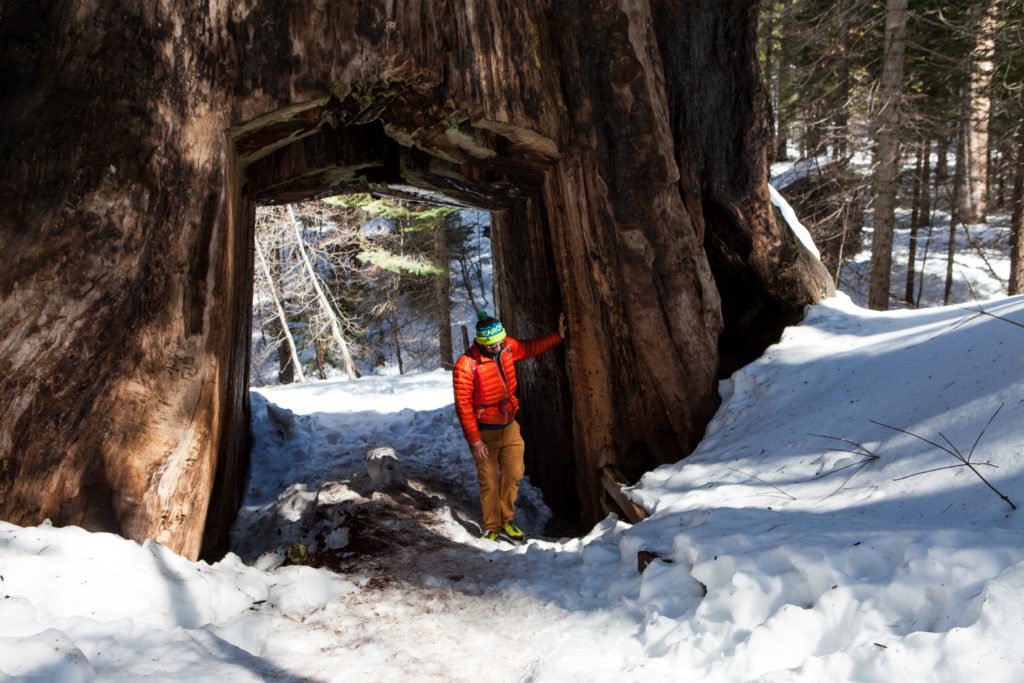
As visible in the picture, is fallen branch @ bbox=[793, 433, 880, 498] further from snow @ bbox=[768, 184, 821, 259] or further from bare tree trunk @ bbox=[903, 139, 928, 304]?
bare tree trunk @ bbox=[903, 139, 928, 304]

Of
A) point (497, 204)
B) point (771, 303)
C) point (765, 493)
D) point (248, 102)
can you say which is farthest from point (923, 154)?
point (248, 102)

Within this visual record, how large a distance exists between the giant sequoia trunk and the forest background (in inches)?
171

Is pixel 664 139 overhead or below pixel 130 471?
overhead

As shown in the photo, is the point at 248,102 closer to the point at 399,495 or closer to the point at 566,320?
the point at 566,320

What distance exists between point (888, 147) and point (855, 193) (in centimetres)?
439

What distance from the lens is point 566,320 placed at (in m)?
5.93

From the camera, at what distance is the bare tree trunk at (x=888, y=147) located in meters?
10.0

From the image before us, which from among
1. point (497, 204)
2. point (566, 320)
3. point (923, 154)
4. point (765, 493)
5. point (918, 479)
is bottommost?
point (765, 493)

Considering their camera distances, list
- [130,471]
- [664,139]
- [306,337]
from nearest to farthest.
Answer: [130,471] < [664,139] < [306,337]

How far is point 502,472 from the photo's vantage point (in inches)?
242

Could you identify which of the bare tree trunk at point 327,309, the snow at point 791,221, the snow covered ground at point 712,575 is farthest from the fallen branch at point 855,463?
the bare tree trunk at point 327,309

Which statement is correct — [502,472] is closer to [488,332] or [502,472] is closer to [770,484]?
[488,332]

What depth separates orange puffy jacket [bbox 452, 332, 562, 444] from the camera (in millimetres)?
5746

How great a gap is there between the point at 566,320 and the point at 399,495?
2.46 meters
